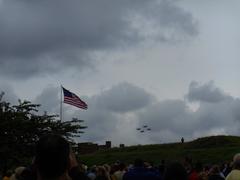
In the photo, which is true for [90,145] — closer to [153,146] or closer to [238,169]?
[153,146]

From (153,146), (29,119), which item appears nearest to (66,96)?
(29,119)

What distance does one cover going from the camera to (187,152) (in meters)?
51.1

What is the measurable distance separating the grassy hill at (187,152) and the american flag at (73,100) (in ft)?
20.4

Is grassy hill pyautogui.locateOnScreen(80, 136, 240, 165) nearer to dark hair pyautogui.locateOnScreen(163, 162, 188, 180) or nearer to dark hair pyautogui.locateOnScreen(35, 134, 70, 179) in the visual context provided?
dark hair pyautogui.locateOnScreen(163, 162, 188, 180)

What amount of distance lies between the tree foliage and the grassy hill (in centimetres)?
784

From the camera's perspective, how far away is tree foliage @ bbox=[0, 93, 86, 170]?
123 feet

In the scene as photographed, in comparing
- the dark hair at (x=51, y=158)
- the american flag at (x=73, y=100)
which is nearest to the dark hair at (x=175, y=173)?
the dark hair at (x=51, y=158)

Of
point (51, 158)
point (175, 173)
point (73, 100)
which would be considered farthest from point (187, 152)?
point (51, 158)

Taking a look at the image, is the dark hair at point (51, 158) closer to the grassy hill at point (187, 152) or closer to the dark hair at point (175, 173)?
the dark hair at point (175, 173)

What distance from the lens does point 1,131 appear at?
38.8 metres

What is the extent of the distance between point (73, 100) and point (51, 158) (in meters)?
34.4

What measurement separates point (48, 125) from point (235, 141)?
84.3ft

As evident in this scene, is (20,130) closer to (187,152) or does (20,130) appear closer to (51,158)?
(187,152)

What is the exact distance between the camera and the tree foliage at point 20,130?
37406mm
